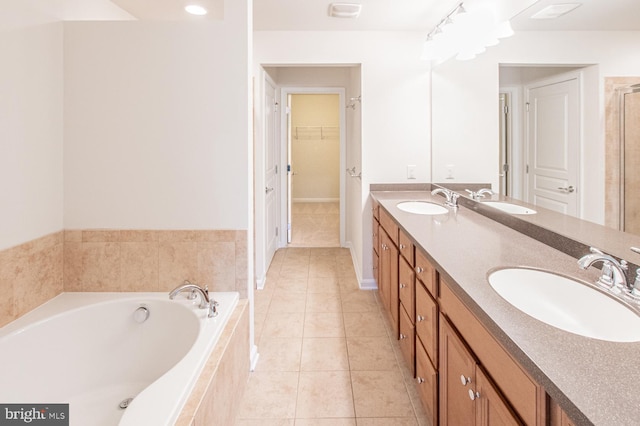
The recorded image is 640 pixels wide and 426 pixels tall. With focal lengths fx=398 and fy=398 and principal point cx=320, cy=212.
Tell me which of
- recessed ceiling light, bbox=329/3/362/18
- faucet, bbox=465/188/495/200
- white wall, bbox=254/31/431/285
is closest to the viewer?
faucet, bbox=465/188/495/200

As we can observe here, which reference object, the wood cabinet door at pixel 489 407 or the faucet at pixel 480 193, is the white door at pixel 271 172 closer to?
the faucet at pixel 480 193

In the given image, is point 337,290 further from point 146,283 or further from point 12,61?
point 12,61

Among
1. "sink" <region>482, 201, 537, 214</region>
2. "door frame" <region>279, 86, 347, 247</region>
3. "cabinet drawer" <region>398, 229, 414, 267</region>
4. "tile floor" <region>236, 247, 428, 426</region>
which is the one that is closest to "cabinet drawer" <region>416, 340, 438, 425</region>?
"tile floor" <region>236, 247, 428, 426</region>

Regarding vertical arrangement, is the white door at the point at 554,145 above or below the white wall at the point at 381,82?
below

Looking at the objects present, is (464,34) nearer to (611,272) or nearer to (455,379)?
(611,272)

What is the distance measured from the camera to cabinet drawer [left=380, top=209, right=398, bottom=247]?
2.46 metres

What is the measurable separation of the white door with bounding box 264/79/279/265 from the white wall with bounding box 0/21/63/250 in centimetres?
201

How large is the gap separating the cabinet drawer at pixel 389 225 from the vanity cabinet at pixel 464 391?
3.15 ft

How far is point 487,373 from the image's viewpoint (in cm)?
109

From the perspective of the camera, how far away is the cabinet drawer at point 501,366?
0.84 meters

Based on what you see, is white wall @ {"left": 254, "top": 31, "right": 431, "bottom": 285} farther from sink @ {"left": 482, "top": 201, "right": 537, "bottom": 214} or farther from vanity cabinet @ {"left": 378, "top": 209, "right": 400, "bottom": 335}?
sink @ {"left": 482, "top": 201, "right": 537, "bottom": 214}

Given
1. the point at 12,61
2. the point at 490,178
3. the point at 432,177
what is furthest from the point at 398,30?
the point at 12,61

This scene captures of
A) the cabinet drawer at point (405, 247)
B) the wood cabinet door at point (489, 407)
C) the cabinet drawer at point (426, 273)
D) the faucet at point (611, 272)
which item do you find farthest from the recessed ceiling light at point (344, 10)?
the wood cabinet door at point (489, 407)

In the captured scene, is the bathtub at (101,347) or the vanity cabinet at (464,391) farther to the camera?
the bathtub at (101,347)
